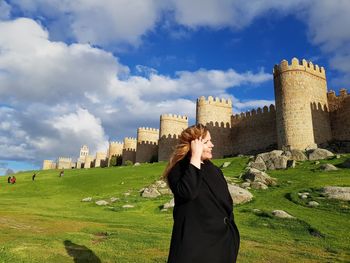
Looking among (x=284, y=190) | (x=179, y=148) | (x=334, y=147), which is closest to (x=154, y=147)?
(x=334, y=147)

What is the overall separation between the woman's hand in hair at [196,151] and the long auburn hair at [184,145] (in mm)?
76

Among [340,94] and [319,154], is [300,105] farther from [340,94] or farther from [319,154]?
[319,154]

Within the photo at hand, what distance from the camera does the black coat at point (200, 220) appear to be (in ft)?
13.5

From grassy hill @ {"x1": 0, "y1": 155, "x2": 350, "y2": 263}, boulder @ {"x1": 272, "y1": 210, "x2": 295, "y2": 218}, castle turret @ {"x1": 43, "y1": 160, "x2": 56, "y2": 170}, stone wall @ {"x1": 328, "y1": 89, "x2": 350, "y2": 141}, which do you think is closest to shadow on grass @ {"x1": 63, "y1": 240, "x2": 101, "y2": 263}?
grassy hill @ {"x1": 0, "y1": 155, "x2": 350, "y2": 263}

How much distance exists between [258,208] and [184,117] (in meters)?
55.3

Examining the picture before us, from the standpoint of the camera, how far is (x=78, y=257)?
9320mm

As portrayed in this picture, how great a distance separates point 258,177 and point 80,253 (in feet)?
57.4

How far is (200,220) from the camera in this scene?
4.23 metres

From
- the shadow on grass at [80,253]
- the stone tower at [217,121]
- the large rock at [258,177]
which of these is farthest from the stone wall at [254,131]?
the shadow on grass at [80,253]

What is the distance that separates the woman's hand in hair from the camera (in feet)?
14.1

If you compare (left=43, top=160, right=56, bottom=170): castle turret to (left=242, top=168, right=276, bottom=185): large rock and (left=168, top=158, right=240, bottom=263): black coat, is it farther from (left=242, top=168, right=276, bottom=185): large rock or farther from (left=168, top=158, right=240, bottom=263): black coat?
(left=168, top=158, right=240, bottom=263): black coat

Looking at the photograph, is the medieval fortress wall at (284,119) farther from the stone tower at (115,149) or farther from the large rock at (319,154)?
the stone tower at (115,149)

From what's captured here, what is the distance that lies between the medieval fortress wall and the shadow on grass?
31.6m

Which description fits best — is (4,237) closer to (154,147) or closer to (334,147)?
(334,147)
